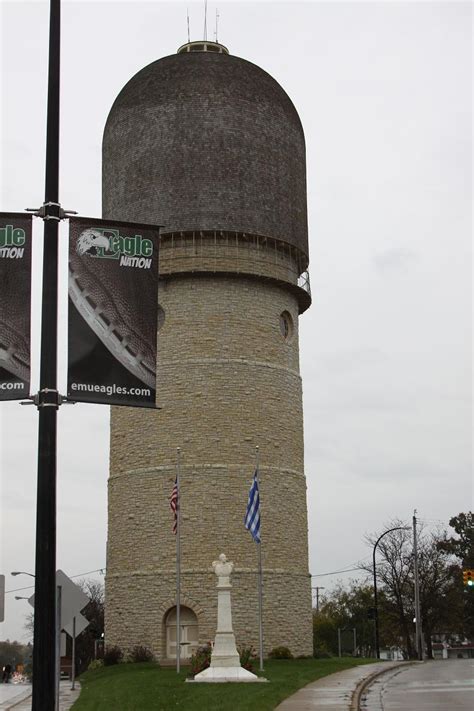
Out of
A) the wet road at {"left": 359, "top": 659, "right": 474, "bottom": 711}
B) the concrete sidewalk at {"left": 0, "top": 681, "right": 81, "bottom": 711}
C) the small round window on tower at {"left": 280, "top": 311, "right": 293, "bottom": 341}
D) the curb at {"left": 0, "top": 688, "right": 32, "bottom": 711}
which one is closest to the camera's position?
the wet road at {"left": 359, "top": 659, "right": 474, "bottom": 711}

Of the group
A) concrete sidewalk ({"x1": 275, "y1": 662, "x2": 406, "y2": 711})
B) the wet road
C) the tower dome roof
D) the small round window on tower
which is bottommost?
the wet road

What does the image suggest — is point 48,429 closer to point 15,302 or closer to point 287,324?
point 15,302

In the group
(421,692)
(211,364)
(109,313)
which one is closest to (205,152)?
(211,364)

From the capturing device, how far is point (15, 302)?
11102 mm

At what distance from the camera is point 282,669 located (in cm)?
3341

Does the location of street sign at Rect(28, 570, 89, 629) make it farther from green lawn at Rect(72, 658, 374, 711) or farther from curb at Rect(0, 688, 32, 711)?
curb at Rect(0, 688, 32, 711)

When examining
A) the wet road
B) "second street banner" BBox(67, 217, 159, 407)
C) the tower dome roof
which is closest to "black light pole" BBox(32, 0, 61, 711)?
"second street banner" BBox(67, 217, 159, 407)

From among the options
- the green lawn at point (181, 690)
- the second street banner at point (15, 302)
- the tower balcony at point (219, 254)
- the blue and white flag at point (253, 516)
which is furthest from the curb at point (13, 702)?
the second street banner at point (15, 302)

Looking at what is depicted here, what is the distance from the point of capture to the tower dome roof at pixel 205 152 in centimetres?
4156

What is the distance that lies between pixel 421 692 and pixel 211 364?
57.0 feet

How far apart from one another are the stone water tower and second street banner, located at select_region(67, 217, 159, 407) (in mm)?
28269

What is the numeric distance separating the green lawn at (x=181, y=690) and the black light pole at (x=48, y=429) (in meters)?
12.2

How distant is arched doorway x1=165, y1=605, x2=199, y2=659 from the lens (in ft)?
127

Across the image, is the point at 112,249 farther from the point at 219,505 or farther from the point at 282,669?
the point at 219,505
